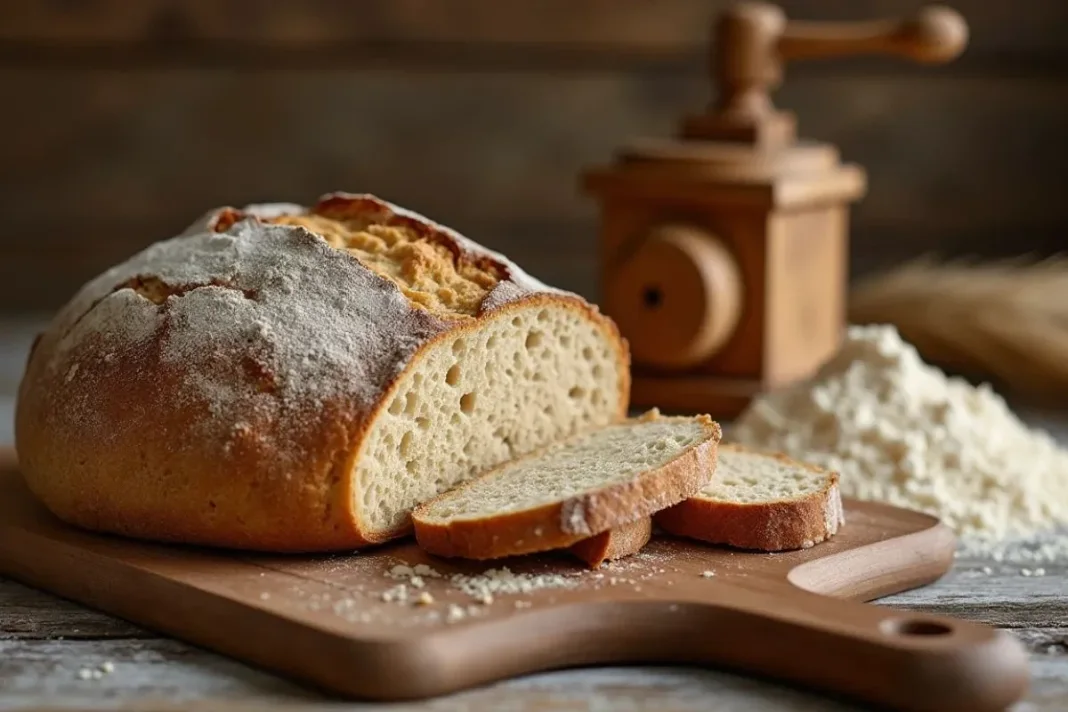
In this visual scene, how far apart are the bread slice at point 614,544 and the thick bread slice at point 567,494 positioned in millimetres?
30

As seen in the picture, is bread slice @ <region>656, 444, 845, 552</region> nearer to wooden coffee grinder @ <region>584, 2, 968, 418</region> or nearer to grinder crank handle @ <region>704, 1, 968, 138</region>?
wooden coffee grinder @ <region>584, 2, 968, 418</region>

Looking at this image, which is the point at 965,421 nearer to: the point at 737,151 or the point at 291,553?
the point at 737,151

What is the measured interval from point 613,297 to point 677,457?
125 centimetres

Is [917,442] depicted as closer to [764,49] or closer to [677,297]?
[677,297]

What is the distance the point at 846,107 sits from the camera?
448 centimetres

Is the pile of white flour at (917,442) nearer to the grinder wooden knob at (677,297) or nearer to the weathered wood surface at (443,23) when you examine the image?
the grinder wooden knob at (677,297)

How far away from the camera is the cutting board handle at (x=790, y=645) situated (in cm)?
152

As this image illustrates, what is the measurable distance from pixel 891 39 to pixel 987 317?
691 millimetres

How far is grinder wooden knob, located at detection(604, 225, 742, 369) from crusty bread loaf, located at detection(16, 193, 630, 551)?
2.78ft

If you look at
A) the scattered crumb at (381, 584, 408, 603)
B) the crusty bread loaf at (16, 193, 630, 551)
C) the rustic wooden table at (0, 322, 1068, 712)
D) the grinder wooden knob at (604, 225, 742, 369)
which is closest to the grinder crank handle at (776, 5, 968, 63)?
the grinder wooden knob at (604, 225, 742, 369)

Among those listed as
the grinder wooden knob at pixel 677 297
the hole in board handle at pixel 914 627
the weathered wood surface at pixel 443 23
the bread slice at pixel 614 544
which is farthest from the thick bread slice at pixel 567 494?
the weathered wood surface at pixel 443 23

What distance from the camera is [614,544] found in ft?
6.16

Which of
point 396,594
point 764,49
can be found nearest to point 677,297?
point 764,49

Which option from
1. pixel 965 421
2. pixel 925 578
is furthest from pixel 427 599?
pixel 965 421
